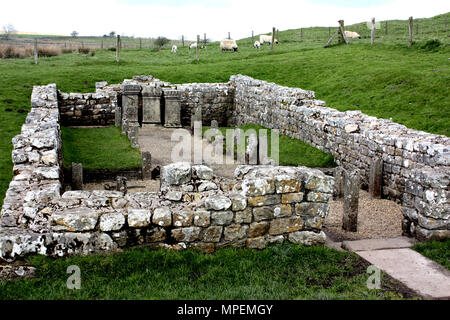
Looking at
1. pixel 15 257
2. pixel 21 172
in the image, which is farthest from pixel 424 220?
pixel 21 172

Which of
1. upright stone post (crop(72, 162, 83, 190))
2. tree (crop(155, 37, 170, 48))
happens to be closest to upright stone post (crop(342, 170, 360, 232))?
upright stone post (crop(72, 162, 83, 190))

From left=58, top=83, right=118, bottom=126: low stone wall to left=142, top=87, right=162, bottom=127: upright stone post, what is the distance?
1.46 meters

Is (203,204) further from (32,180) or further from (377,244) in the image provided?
(32,180)

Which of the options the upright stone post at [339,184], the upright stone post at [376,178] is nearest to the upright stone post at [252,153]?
the upright stone post at [339,184]

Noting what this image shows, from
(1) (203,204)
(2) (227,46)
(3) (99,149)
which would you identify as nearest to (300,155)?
(3) (99,149)

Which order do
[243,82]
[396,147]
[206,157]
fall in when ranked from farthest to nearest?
[243,82]
[206,157]
[396,147]

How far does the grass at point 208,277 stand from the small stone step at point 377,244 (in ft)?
1.72

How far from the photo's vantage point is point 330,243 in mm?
8961

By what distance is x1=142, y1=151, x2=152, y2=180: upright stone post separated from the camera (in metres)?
15.1

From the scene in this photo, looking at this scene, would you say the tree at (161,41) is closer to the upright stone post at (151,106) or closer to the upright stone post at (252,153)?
the upright stone post at (151,106)

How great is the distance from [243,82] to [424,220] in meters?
17.4

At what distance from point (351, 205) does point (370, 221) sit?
1.16 metres

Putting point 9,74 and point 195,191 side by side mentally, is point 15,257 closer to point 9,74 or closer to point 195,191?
point 195,191

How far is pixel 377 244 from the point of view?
8.62 meters
